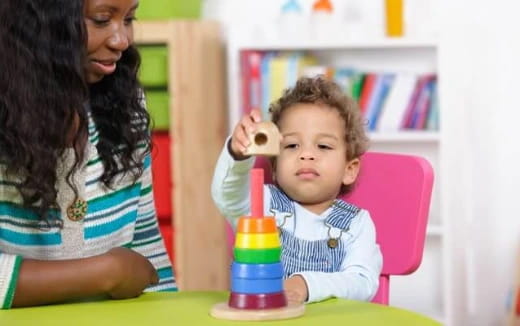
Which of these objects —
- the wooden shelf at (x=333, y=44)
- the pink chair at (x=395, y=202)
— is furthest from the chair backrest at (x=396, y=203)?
the wooden shelf at (x=333, y=44)

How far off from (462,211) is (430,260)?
0.72 feet

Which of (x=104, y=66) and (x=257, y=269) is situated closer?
(x=257, y=269)

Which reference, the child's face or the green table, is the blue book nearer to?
the child's face

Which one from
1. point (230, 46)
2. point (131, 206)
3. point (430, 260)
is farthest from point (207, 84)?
point (131, 206)

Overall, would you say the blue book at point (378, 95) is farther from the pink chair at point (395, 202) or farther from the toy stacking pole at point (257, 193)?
the toy stacking pole at point (257, 193)

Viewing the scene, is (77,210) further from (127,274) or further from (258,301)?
(258,301)

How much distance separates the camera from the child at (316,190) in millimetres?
1552

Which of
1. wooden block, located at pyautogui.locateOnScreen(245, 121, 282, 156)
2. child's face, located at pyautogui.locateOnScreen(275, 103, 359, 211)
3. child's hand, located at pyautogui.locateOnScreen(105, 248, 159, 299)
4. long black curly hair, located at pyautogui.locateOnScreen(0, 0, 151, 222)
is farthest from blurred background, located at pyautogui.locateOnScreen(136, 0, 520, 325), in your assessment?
wooden block, located at pyautogui.locateOnScreen(245, 121, 282, 156)

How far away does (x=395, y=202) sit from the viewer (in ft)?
5.74

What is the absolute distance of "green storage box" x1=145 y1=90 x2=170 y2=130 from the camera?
370cm

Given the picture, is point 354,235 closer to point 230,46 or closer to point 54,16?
point 54,16

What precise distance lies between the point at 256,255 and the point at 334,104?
48 cm

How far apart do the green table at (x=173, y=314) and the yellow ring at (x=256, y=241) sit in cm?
9

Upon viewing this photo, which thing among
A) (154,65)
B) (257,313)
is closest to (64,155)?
(257,313)
